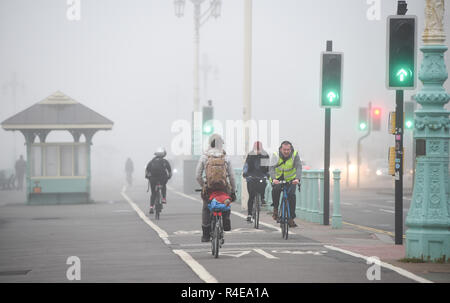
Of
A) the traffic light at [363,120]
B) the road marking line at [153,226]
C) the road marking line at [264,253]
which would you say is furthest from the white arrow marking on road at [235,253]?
the traffic light at [363,120]

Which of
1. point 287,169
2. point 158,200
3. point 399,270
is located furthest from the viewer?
point 158,200

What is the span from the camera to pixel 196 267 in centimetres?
1222

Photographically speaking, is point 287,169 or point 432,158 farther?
point 287,169

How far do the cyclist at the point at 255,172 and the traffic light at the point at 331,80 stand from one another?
177 cm

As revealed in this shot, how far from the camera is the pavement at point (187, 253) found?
11469mm

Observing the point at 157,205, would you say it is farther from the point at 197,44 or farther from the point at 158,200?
the point at 197,44

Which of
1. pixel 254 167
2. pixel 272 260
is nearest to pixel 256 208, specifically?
pixel 254 167

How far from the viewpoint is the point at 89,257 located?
1414 centimetres

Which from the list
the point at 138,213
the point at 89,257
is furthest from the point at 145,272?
the point at 138,213

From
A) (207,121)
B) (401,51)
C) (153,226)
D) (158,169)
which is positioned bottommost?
(153,226)

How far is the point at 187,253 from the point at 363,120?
32078 millimetres

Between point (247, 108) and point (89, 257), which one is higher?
point (247, 108)
